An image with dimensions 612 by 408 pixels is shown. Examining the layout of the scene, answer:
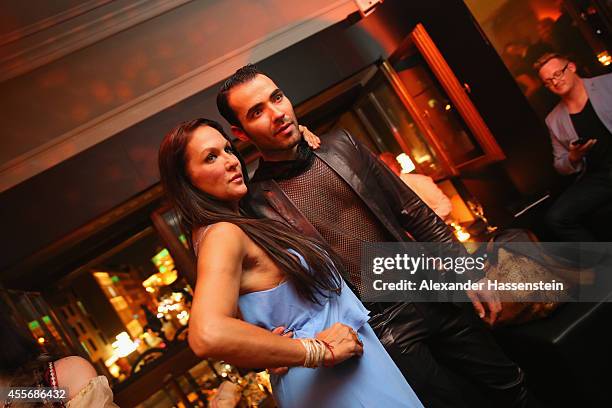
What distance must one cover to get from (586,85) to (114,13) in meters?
4.33

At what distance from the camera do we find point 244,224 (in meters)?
1.50

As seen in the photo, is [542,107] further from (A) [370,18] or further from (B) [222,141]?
(B) [222,141]

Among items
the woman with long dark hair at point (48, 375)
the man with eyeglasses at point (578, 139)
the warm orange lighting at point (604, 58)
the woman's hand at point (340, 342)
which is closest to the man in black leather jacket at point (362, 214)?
the woman's hand at point (340, 342)

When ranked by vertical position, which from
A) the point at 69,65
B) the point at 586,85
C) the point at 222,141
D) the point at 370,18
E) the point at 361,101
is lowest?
the point at 586,85

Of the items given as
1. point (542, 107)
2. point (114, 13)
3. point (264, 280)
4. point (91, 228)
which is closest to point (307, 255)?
point (264, 280)

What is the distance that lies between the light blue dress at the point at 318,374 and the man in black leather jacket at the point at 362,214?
416mm

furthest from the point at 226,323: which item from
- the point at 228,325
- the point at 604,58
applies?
the point at 604,58

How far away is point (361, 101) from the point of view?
5680mm

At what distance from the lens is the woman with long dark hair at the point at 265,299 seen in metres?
1.24

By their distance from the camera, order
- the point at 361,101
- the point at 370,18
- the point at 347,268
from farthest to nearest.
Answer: the point at 361,101 < the point at 370,18 < the point at 347,268

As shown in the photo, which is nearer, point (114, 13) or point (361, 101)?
point (114, 13)

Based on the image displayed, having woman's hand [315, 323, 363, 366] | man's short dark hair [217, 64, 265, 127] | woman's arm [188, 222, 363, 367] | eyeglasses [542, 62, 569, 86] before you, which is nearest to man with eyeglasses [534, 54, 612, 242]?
eyeglasses [542, 62, 569, 86]

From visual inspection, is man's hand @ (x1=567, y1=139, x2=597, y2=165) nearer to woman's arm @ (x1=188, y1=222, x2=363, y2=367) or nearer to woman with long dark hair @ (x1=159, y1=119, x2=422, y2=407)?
woman with long dark hair @ (x1=159, y1=119, x2=422, y2=407)

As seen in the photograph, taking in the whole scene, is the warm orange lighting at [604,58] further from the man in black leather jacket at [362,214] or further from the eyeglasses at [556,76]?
the man in black leather jacket at [362,214]
